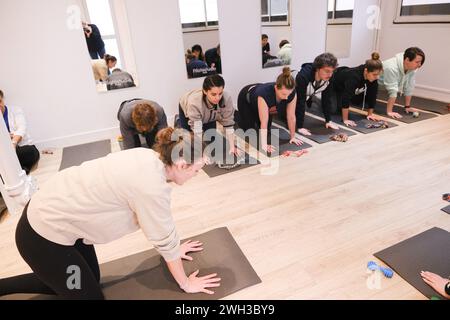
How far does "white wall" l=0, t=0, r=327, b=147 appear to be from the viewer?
3195mm

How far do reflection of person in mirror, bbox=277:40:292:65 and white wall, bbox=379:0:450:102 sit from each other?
1.70 metres

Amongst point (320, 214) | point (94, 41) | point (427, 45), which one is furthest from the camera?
point (427, 45)

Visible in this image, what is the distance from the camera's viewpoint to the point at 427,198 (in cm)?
228

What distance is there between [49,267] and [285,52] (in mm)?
3978

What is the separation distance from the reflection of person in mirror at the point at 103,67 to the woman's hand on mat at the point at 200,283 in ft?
9.04

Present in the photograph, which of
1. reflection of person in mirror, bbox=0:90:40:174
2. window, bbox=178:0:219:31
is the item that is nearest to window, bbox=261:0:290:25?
window, bbox=178:0:219:31

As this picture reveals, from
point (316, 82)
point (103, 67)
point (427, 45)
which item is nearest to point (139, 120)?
point (103, 67)

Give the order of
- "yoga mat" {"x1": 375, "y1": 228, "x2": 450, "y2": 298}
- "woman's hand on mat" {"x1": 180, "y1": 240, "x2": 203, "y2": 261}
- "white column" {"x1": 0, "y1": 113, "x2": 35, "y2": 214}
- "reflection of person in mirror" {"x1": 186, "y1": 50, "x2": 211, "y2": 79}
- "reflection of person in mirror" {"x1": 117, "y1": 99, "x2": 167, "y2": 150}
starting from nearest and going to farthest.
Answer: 1. "yoga mat" {"x1": 375, "y1": 228, "x2": 450, "y2": 298}
2. "woman's hand on mat" {"x1": 180, "y1": 240, "x2": 203, "y2": 261}
3. "white column" {"x1": 0, "y1": 113, "x2": 35, "y2": 214}
4. "reflection of person in mirror" {"x1": 117, "y1": 99, "x2": 167, "y2": 150}
5. "reflection of person in mirror" {"x1": 186, "y1": 50, "x2": 211, "y2": 79}

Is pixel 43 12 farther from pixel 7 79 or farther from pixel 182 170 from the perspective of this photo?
pixel 182 170

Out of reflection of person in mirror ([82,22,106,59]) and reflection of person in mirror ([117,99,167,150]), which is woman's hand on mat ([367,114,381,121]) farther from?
reflection of person in mirror ([82,22,106,59])

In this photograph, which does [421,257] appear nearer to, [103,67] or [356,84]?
[356,84]

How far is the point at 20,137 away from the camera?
3.09 m

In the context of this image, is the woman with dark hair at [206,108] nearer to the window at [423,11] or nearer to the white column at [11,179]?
the white column at [11,179]

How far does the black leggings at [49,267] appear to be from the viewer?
125cm
